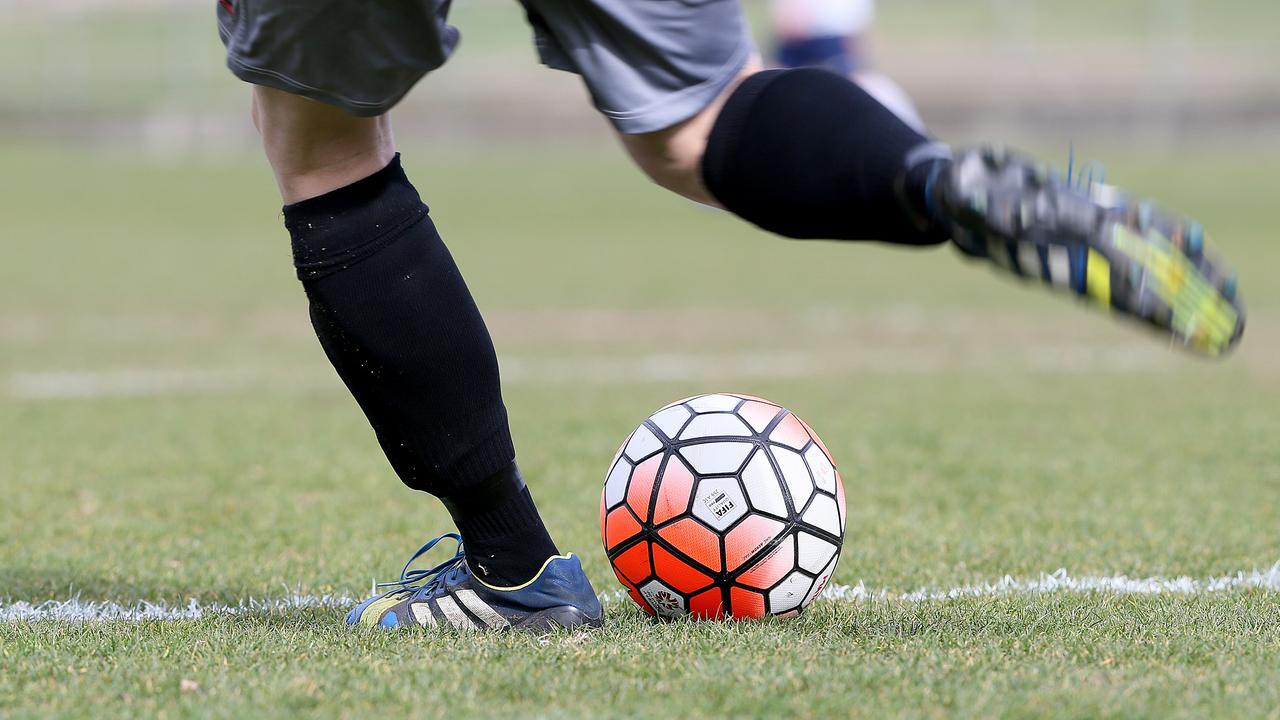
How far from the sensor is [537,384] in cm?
650

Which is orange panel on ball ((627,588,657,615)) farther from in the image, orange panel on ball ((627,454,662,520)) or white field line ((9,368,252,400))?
white field line ((9,368,252,400))

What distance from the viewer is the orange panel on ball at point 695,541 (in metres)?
2.60

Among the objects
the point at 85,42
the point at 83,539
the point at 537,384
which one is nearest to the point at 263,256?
the point at 537,384

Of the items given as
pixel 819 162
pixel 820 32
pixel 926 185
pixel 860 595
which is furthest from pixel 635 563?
pixel 820 32

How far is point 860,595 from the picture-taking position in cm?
286

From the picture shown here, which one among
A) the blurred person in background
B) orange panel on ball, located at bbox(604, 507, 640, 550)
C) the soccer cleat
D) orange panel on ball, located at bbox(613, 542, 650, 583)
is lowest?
orange panel on ball, located at bbox(613, 542, 650, 583)

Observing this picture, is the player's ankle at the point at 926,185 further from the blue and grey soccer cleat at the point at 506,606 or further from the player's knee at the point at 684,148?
the blue and grey soccer cleat at the point at 506,606

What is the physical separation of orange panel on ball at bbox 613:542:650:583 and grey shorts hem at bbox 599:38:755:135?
83 cm

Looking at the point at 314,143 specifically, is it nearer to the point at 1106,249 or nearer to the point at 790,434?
the point at 790,434

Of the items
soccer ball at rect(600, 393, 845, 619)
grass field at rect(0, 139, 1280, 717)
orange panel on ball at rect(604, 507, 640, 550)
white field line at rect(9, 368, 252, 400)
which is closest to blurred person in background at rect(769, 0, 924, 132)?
grass field at rect(0, 139, 1280, 717)

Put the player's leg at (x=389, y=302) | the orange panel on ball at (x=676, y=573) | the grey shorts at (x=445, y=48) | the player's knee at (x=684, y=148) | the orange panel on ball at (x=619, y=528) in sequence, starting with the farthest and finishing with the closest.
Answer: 1. the orange panel on ball at (x=619, y=528)
2. the orange panel on ball at (x=676, y=573)
3. the player's leg at (x=389, y=302)
4. the player's knee at (x=684, y=148)
5. the grey shorts at (x=445, y=48)

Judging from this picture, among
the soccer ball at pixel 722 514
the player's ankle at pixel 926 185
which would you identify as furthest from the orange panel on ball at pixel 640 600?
the player's ankle at pixel 926 185

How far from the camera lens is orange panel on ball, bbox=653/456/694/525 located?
106 inches

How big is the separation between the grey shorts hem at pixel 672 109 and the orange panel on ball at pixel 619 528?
0.83 meters
